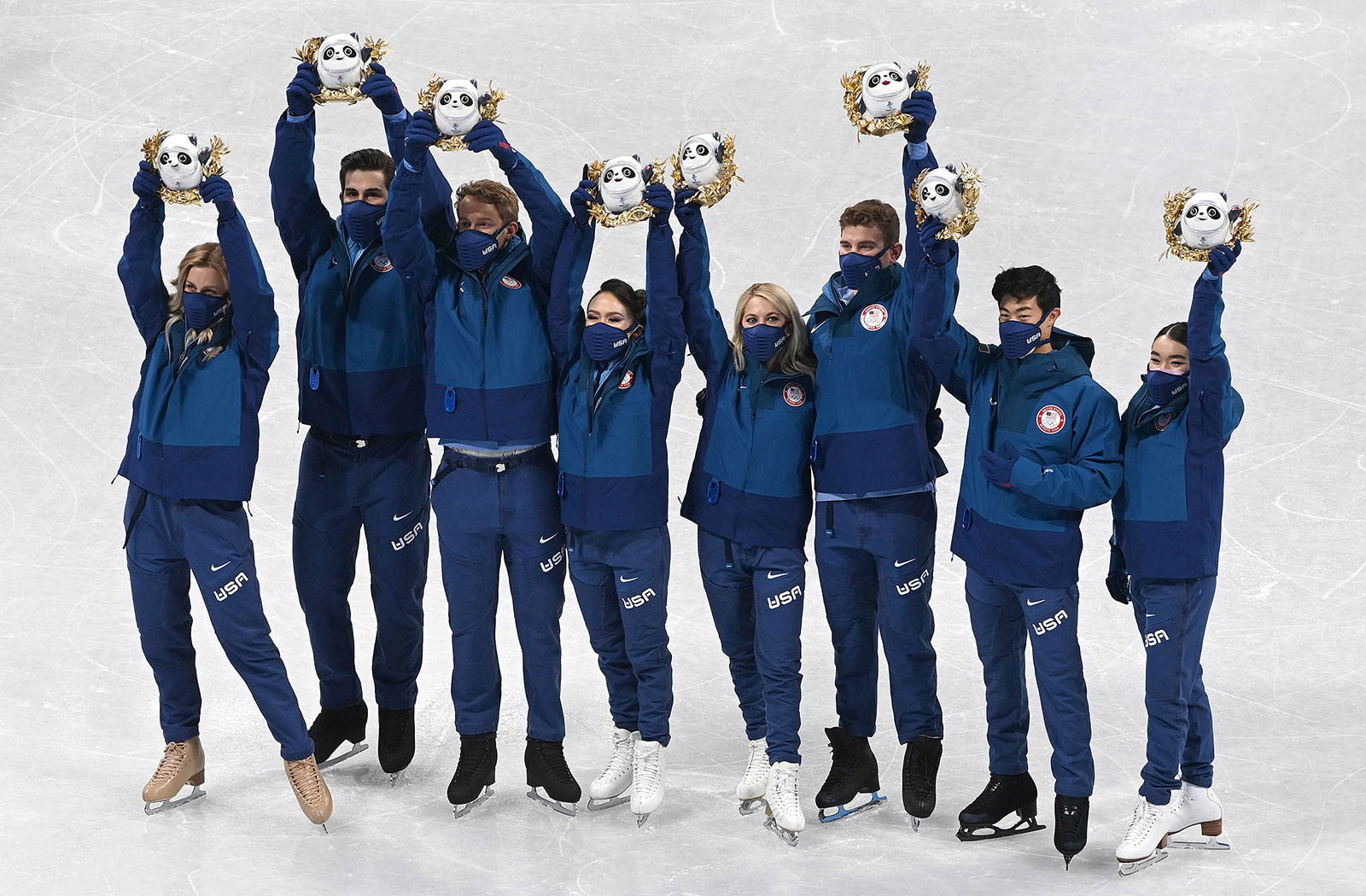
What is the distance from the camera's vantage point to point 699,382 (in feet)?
33.7

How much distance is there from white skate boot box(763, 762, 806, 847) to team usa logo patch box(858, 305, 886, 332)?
1745 mm

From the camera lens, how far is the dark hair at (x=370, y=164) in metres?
6.61

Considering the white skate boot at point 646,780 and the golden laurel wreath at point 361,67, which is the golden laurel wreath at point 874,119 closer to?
the golden laurel wreath at point 361,67

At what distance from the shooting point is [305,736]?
6469 mm

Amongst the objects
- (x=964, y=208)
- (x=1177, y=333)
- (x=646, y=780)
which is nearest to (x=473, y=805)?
(x=646, y=780)

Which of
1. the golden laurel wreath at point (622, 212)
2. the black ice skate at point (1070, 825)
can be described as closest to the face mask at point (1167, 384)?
the black ice skate at point (1070, 825)

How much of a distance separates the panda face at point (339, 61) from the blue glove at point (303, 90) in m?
0.04

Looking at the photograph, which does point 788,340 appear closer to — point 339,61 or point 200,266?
point 339,61

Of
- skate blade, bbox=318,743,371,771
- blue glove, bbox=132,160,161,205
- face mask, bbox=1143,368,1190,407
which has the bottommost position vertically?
skate blade, bbox=318,743,371,771

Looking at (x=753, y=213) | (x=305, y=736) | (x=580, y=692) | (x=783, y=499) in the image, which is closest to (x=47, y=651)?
(x=305, y=736)

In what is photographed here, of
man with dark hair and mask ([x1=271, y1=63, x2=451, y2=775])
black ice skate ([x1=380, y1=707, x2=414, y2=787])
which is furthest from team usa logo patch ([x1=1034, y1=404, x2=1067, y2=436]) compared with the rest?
black ice skate ([x1=380, y1=707, x2=414, y2=787])

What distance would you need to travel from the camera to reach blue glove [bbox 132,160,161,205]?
6.14 m

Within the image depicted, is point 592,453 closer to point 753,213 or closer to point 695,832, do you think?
point 695,832

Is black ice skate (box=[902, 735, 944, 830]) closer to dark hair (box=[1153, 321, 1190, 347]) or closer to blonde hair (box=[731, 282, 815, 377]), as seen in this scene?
blonde hair (box=[731, 282, 815, 377])
